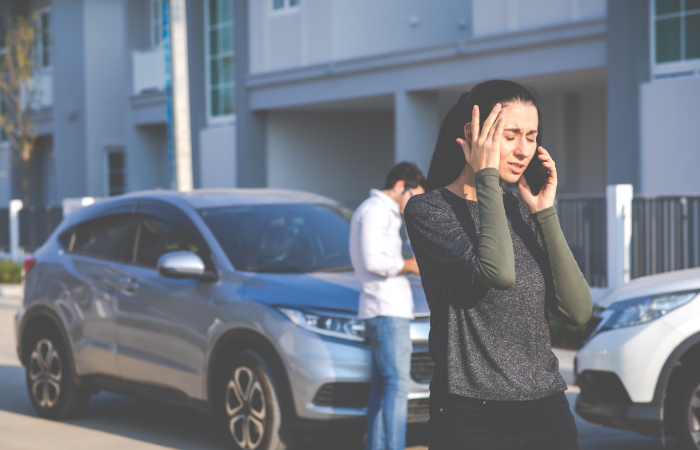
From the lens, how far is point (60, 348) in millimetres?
7121

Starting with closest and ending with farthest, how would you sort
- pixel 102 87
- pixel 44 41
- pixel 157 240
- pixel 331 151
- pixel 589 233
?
pixel 157 240 → pixel 589 233 → pixel 331 151 → pixel 102 87 → pixel 44 41

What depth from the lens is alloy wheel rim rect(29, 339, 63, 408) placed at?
7.12 meters

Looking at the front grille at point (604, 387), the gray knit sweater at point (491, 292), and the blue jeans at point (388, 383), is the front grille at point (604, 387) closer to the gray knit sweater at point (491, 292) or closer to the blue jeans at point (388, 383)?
the blue jeans at point (388, 383)

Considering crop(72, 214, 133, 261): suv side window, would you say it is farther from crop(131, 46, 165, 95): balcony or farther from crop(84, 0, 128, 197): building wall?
crop(84, 0, 128, 197): building wall

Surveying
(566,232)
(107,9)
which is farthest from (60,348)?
(107,9)

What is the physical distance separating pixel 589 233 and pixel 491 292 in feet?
27.7

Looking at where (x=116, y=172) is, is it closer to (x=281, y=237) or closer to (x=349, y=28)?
(x=349, y=28)

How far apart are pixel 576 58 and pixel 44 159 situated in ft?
61.3

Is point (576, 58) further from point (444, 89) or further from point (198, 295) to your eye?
point (198, 295)

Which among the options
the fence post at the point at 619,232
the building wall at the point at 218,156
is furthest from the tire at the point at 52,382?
the building wall at the point at 218,156

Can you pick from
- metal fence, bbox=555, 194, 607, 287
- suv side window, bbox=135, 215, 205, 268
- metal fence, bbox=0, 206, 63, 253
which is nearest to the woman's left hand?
suv side window, bbox=135, 215, 205, 268

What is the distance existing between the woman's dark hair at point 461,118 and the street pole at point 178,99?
8903mm

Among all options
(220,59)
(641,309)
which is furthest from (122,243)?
(220,59)

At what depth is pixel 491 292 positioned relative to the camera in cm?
250
